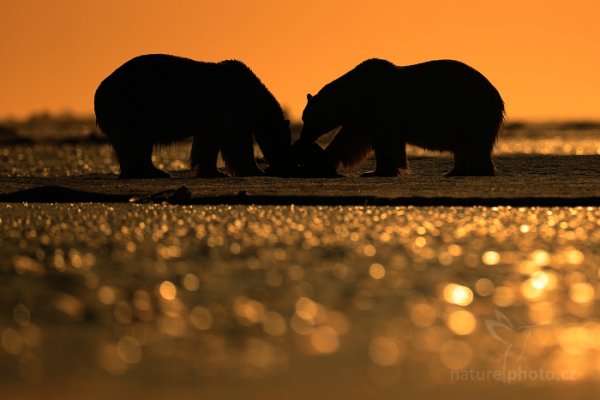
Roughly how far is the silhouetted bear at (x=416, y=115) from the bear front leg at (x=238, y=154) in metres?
0.89

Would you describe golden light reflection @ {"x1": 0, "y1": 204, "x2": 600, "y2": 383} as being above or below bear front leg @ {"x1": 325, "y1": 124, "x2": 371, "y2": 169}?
A: below

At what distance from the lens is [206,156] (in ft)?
98.8

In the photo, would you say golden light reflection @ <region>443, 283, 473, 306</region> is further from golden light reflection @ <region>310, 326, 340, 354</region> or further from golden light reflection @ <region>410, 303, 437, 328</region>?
golden light reflection @ <region>310, 326, 340, 354</region>

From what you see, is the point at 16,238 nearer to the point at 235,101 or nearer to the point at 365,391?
the point at 365,391

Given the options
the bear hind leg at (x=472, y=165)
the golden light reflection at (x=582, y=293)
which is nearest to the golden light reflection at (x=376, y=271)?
the golden light reflection at (x=582, y=293)

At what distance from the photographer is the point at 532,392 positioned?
987 cm

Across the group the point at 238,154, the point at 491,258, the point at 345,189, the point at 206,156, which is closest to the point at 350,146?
the point at 238,154

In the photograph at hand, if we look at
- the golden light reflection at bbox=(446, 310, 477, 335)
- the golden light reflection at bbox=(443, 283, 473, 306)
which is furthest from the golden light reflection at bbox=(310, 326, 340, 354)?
the golden light reflection at bbox=(443, 283, 473, 306)

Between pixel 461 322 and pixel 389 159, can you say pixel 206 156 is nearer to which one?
pixel 389 159

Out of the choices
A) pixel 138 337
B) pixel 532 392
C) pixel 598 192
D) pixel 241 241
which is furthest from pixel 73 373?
pixel 598 192

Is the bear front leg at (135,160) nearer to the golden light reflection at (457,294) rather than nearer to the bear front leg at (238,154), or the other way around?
the bear front leg at (238,154)

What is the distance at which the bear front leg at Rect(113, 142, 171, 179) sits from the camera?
3005 cm

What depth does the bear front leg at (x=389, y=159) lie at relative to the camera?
29547 millimetres

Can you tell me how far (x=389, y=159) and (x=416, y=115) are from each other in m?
1.17
